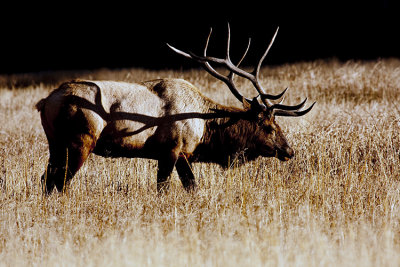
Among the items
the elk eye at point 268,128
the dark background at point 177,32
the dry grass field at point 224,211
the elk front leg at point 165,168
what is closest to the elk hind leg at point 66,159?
the dry grass field at point 224,211

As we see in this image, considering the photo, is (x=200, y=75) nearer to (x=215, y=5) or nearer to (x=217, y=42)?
(x=217, y=42)

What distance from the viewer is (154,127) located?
6.83 meters

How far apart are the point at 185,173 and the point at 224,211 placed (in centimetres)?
163

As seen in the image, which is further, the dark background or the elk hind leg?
the dark background

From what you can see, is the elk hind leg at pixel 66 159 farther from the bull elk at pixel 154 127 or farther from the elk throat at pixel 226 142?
the elk throat at pixel 226 142

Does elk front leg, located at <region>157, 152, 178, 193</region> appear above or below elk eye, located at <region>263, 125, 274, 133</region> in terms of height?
below

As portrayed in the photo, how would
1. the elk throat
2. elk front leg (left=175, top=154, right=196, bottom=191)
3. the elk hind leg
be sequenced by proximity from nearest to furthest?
the elk hind leg, elk front leg (left=175, top=154, right=196, bottom=191), the elk throat

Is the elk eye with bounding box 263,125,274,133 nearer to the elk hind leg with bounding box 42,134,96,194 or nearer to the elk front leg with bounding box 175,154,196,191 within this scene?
the elk front leg with bounding box 175,154,196,191

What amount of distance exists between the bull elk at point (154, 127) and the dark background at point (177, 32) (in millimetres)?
11973

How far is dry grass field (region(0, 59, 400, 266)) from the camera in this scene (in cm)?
450

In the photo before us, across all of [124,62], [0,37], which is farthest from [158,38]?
[0,37]

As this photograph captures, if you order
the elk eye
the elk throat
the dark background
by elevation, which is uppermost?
the dark background

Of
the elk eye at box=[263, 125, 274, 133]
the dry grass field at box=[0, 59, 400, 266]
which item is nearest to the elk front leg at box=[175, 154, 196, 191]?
the dry grass field at box=[0, 59, 400, 266]

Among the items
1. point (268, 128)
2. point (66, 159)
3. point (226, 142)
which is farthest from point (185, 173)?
point (66, 159)
